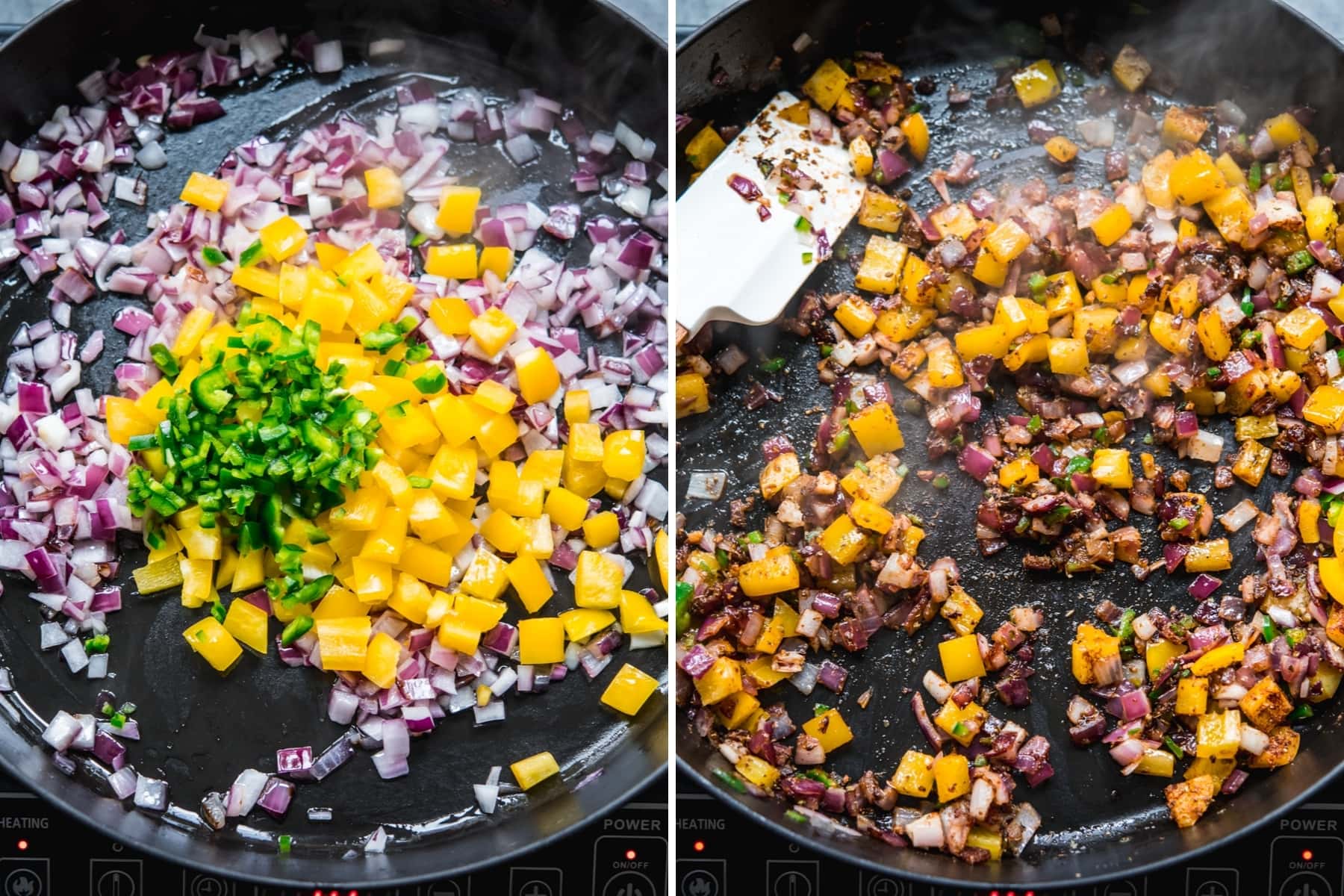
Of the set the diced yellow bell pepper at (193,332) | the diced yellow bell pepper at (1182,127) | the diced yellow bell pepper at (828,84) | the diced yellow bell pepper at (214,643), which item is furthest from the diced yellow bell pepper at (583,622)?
the diced yellow bell pepper at (1182,127)

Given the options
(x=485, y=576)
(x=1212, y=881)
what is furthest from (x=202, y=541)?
(x=1212, y=881)

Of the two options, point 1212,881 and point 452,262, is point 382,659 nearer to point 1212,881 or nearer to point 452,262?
point 452,262

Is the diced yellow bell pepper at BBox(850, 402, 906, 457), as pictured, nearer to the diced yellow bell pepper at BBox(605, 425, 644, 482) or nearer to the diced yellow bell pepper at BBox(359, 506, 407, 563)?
the diced yellow bell pepper at BBox(605, 425, 644, 482)

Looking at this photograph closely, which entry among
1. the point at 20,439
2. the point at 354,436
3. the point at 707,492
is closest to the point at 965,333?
the point at 707,492

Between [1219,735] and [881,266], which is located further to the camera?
[881,266]

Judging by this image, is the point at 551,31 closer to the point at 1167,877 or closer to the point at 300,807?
the point at 300,807

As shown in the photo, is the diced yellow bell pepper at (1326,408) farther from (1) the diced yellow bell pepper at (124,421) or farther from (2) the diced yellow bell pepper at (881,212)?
(1) the diced yellow bell pepper at (124,421)
